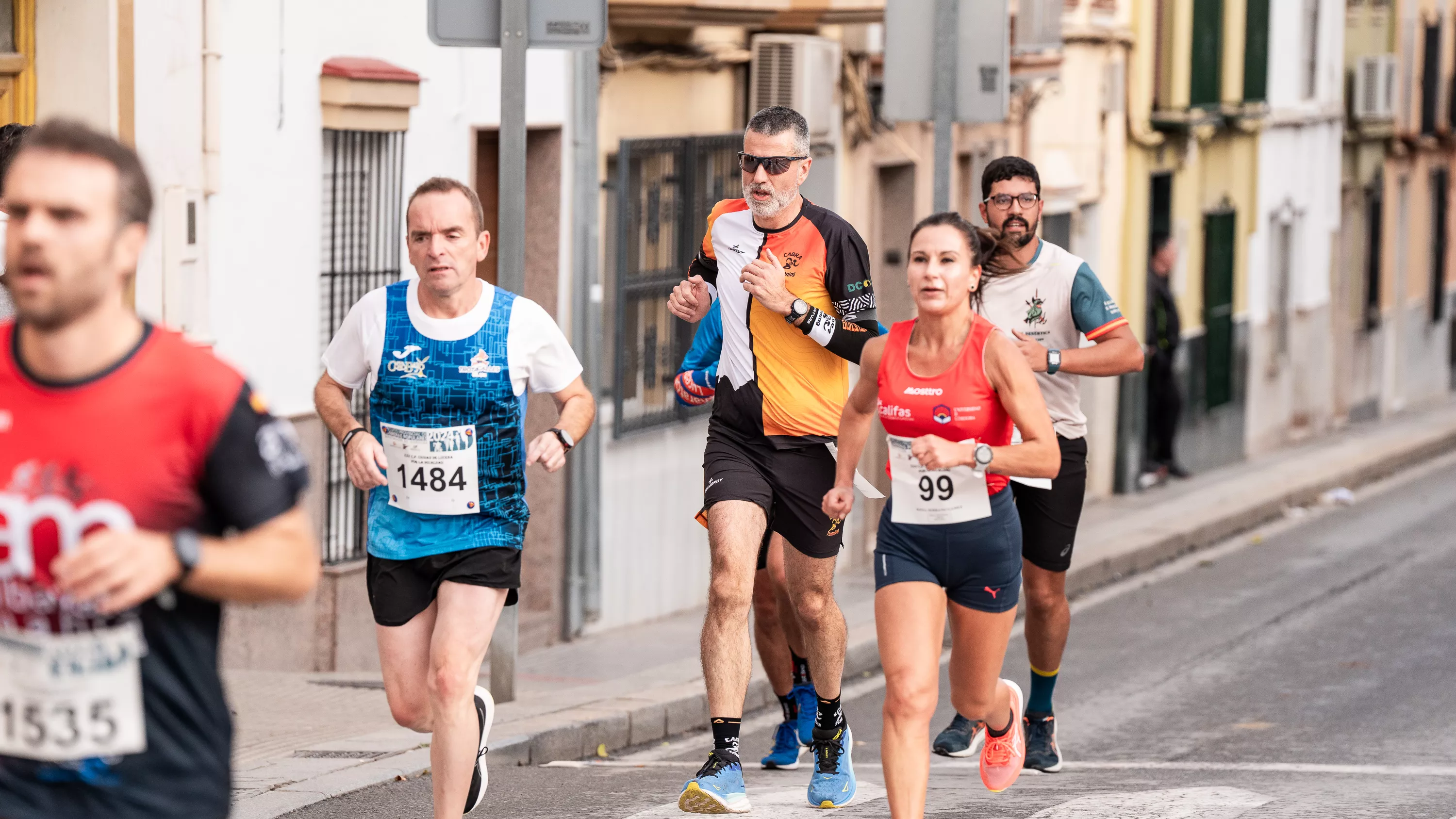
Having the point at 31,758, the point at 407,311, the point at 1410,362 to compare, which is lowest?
the point at 1410,362

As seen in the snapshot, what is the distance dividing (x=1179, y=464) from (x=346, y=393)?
56.6 ft

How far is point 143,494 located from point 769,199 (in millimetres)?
3965

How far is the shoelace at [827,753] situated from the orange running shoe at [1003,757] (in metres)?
0.45

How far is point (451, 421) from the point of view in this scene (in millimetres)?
6035

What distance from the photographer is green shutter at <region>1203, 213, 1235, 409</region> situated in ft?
78.2

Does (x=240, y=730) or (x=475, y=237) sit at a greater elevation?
(x=475, y=237)

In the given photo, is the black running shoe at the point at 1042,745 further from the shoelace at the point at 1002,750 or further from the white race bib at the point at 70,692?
the white race bib at the point at 70,692

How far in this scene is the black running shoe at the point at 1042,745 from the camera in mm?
8156

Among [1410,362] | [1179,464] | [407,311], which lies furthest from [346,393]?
[1410,362]

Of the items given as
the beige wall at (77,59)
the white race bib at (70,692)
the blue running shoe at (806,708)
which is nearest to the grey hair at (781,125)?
the blue running shoe at (806,708)

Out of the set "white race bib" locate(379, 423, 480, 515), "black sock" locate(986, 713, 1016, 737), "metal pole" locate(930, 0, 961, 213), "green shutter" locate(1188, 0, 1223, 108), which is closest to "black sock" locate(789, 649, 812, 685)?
"black sock" locate(986, 713, 1016, 737)

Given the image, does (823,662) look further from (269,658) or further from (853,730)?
(269,658)

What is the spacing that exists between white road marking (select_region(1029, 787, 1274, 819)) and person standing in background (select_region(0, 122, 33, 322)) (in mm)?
3336

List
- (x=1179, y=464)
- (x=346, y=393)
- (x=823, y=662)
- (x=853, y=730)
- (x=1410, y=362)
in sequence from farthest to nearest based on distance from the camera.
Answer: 1. (x=1410, y=362)
2. (x=1179, y=464)
3. (x=853, y=730)
4. (x=823, y=662)
5. (x=346, y=393)
